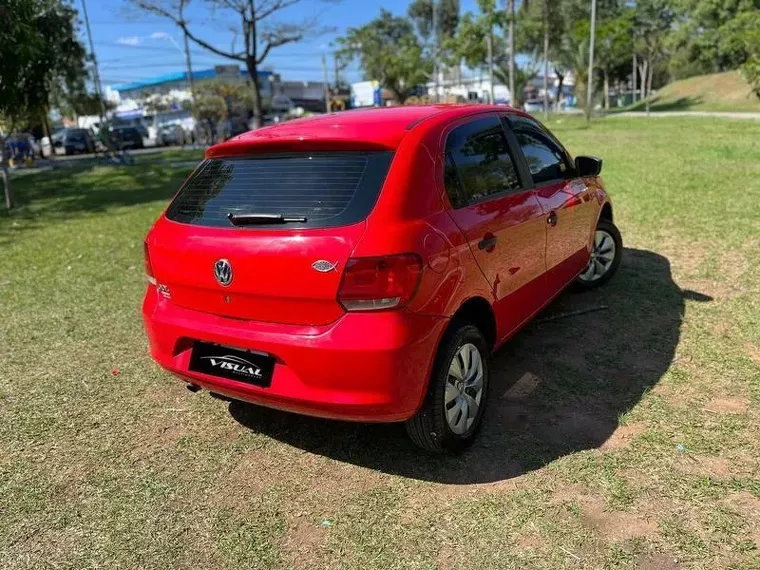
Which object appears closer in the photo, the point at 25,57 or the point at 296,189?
the point at 296,189

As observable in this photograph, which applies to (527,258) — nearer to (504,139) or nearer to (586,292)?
(504,139)

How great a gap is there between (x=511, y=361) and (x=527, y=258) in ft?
2.70

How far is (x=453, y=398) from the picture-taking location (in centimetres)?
304

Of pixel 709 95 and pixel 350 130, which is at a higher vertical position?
pixel 350 130

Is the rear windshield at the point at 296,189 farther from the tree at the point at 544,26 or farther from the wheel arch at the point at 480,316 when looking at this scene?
the tree at the point at 544,26

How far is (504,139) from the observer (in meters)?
3.83

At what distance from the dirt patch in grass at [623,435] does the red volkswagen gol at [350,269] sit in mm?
657

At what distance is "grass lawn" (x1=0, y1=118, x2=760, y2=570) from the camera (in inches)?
102

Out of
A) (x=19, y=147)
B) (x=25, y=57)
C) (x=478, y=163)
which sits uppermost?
(x=25, y=57)

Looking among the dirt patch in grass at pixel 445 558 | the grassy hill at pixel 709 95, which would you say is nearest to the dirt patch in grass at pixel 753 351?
the dirt patch in grass at pixel 445 558

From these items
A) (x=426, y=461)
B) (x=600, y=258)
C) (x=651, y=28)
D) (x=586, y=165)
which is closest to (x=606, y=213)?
(x=600, y=258)

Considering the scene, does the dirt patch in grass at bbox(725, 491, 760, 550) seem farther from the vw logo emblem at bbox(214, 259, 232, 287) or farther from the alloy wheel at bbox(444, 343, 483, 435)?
the vw logo emblem at bbox(214, 259, 232, 287)

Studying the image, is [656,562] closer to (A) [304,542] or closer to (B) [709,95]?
(A) [304,542]

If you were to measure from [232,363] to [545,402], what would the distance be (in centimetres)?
182
